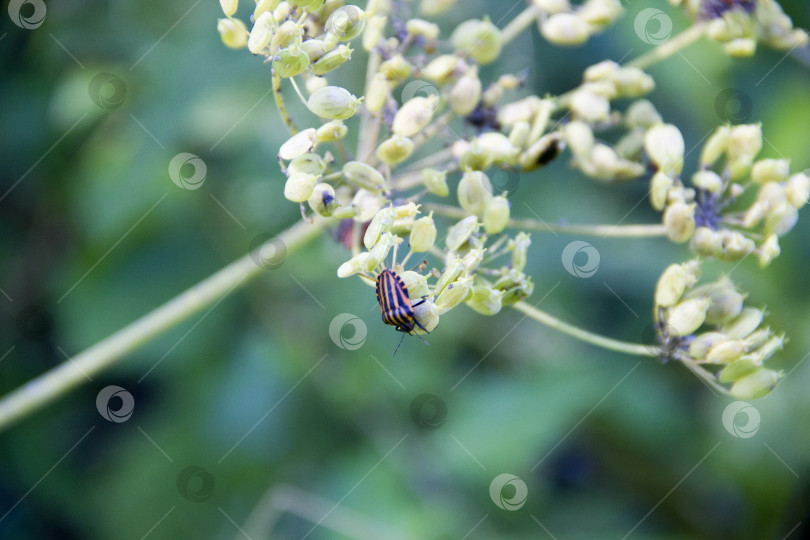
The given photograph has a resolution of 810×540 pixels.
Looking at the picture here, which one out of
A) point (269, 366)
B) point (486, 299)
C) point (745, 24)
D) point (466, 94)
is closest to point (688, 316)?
point (486, 299)

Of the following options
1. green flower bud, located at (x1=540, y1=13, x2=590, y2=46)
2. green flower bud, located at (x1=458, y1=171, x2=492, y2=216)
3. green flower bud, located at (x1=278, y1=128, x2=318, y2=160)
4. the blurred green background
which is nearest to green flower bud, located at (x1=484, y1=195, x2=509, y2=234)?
green flower bud, located at (x1=458, y1=171, x2=492, y2=216)

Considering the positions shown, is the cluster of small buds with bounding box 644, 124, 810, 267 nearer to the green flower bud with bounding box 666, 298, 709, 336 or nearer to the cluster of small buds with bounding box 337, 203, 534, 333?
the green flower bud with bounding box 666, 298, 709, 336

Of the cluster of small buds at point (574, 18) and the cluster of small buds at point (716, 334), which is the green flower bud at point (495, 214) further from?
the cluster of small buds at point (574, 18)

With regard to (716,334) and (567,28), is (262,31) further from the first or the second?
(716,334)

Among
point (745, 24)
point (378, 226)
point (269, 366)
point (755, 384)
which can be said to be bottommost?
point (269, 366)

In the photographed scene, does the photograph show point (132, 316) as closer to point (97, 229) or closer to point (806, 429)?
point (97, 229)

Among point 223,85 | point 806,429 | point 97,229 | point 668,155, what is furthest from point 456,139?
point 806,429

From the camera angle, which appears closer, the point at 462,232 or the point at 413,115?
the point at 462,232
